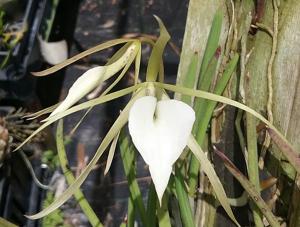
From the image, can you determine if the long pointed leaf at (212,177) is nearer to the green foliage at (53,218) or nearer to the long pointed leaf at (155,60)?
the long pointed leaf at (155,60)

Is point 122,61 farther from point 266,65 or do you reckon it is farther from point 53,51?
point 53,51

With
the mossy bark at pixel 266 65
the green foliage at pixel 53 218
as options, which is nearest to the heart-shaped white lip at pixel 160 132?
the mossy bark at pixel 266 65

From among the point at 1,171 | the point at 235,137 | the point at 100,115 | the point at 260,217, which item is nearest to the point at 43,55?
the point at 100,115

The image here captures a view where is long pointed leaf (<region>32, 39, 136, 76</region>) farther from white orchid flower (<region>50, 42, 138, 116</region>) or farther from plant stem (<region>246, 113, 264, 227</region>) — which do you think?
plant stem (<region>246, 113, 264, 227</region>)

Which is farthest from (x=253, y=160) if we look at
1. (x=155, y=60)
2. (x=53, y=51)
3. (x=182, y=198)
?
(x=53, y=51)

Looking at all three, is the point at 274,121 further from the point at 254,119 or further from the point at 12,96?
the point at 12,96

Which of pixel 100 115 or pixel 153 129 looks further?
pixel 100 115
